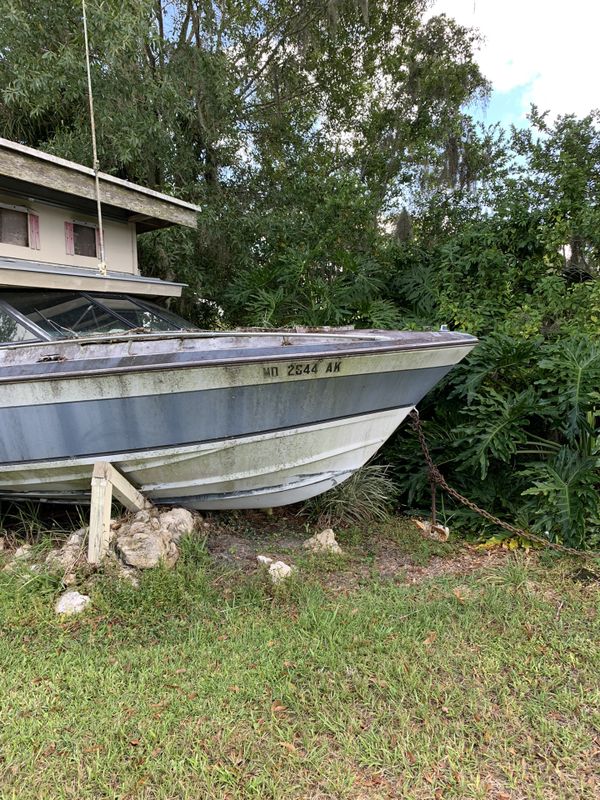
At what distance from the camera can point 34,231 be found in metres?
4.94

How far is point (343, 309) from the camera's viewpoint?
664 centimetres

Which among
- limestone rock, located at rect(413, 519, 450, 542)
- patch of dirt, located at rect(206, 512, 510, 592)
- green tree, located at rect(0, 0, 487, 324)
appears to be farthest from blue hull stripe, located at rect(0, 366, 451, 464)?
green tree, located at rect(0, 0, 487, 324)

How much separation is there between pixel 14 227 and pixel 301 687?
188 inches

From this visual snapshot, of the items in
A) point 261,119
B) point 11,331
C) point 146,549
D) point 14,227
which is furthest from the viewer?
point 261,119

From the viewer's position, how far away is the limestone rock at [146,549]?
12.1ft

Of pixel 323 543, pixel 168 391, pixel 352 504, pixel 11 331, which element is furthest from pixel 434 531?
pixel 11 331

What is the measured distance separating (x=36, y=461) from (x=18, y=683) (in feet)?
5.37

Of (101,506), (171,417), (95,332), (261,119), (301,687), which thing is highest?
(261,119)

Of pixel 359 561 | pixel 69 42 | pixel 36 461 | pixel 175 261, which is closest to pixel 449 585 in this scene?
pixel 359 561

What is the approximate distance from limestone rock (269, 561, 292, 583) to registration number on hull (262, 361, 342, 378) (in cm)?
148

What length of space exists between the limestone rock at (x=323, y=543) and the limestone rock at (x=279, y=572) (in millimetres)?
505

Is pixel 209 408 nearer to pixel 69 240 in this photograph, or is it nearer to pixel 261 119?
pixel 69 240

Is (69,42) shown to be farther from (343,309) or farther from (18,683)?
(18,683)

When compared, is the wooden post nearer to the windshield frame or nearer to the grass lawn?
the grass lawn
